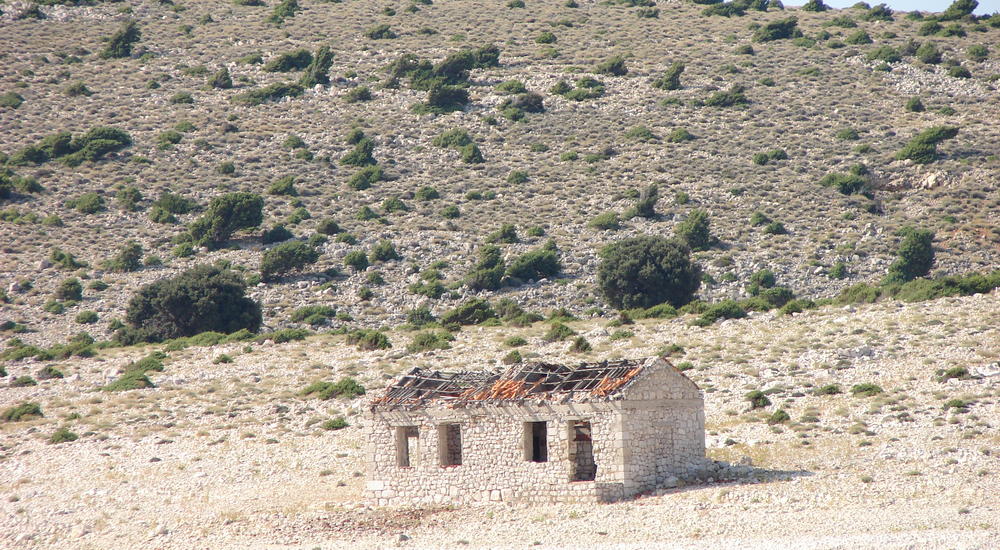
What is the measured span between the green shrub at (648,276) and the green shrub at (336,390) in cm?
1778

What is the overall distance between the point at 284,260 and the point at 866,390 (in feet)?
115

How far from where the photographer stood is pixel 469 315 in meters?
50.1

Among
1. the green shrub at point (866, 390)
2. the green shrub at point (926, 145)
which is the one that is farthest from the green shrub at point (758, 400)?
the green shrub at point (926, 145)

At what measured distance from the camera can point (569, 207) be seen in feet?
221

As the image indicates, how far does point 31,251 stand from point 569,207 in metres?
29.6

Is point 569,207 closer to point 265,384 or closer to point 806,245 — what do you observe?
point 806,245

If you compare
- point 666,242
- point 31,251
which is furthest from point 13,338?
point 666,242

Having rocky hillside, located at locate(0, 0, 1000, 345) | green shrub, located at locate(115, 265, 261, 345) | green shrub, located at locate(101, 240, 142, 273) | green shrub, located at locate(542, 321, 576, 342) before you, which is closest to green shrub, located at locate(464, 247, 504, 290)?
rocky hillside, located at locate(0, 0, 1000, 345)

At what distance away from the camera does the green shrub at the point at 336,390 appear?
121 feet

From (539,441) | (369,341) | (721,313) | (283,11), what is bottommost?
(369,341)

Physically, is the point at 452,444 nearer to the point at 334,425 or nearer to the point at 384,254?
the point at 334,425

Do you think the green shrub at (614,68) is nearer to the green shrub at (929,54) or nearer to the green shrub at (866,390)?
the green shrub at (929,54)

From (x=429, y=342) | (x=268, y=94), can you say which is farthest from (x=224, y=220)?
(x=429, y=342)

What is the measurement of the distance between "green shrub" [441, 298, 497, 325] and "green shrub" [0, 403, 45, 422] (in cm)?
1688
